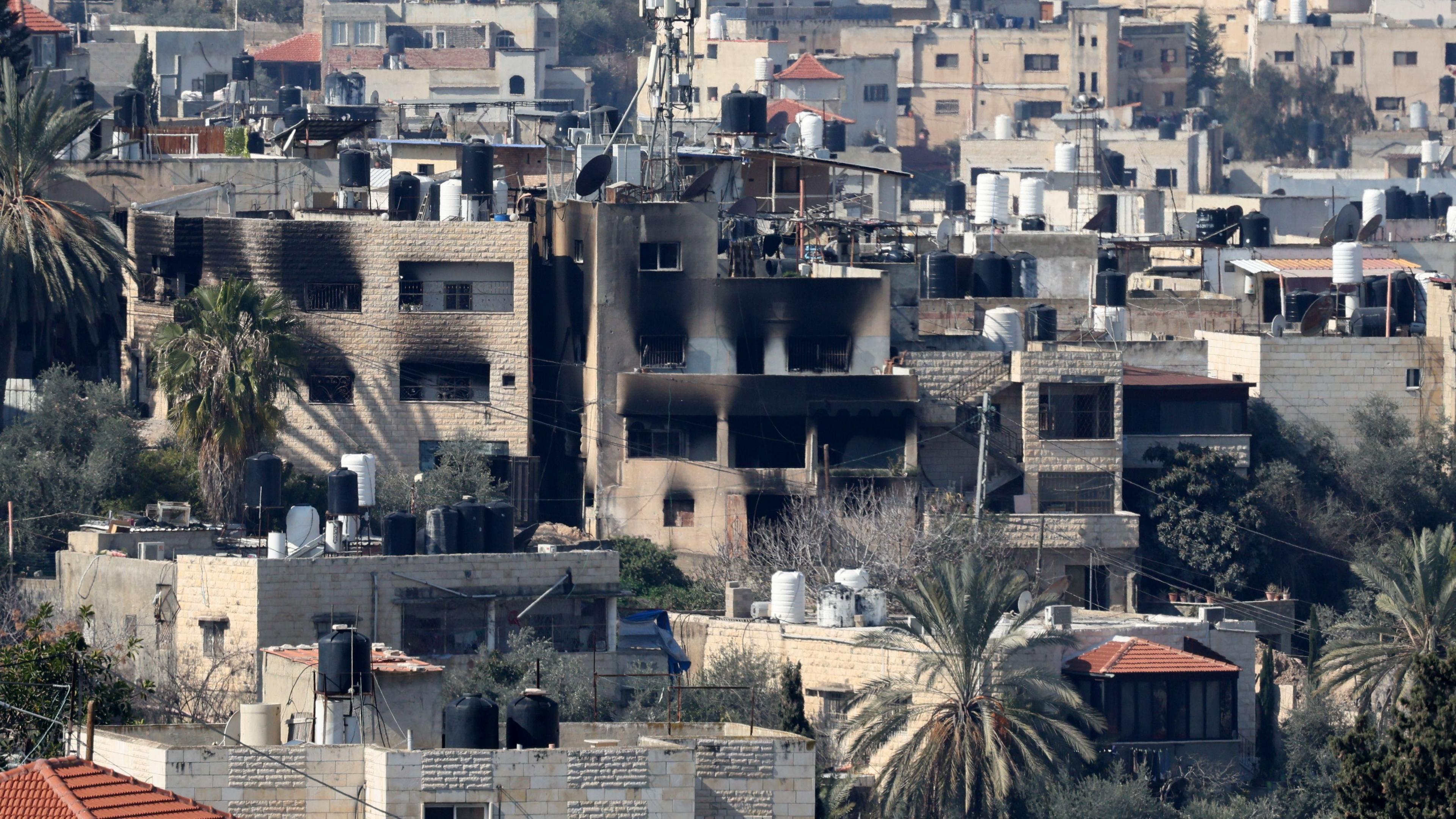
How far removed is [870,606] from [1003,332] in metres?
13.4

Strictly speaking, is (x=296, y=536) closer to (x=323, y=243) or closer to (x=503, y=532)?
(x=503, y=532)

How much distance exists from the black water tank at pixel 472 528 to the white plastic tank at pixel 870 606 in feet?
19.3

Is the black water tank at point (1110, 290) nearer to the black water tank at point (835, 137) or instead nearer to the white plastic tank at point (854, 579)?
the white plastic tank at point (854, 579)

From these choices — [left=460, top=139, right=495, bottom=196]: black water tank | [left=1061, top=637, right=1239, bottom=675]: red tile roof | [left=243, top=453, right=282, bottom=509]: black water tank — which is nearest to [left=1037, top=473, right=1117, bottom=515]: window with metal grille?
[left=1061, top=637, right=1239, bottom=675]: red tile roof

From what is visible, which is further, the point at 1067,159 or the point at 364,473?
the point at 1067,159

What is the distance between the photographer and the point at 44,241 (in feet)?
193

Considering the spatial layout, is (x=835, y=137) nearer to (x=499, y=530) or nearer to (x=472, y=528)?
(x=499, y=530)

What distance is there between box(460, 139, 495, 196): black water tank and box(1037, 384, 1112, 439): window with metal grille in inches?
459

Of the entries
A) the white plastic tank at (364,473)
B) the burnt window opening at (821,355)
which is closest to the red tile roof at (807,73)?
the burnt window opening at (821,355)

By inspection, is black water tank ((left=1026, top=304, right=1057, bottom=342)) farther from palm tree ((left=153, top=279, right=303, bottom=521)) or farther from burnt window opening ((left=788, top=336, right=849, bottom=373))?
palm tree ((left=153, top=279, right=303, bottom=521))

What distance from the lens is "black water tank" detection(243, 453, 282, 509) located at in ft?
172

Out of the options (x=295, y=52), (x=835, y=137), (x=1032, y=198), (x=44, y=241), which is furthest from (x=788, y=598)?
(x=295, y=52)

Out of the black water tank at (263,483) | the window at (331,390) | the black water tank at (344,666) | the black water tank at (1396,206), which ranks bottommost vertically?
the black water tank at (344,666)

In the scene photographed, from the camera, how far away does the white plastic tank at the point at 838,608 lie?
49844 millimetres
